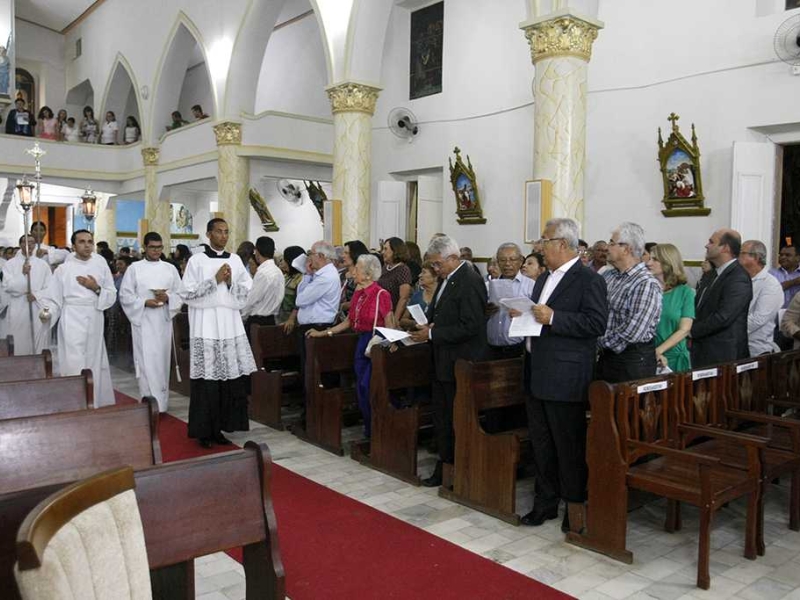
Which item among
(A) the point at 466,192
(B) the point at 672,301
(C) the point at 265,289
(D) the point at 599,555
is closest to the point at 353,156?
(A) the point at 466,192

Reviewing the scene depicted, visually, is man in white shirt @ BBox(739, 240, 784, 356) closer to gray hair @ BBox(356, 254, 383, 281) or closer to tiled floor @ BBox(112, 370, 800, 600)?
tiled floor @ BBox(112, 370, 800, 600)

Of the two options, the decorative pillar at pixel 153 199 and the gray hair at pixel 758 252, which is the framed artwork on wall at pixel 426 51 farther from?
the decorative pillar at pixel 153 199

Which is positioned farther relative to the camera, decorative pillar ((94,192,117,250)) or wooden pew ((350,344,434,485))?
decorative pillar ((94,192,117,250))

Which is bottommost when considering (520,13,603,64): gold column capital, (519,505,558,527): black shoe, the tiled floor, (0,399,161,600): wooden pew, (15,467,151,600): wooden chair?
the tiled floor

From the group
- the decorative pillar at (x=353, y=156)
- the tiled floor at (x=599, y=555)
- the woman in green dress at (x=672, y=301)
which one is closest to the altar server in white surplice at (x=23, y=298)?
the decorative pillar at (x=353, y=156)

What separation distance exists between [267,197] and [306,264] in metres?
10.1

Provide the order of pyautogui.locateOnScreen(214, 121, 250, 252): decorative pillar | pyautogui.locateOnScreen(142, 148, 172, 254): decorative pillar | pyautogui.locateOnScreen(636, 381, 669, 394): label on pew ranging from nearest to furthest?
pyautogui.locateOnScreen(636, 381, 669, 394): label on pew
pyautogui.locateOnScreen(214, 121, 250, 252): decorative pillar
pyautogui.locateOnScreen(142, 148, 172, 254): decorative pillar

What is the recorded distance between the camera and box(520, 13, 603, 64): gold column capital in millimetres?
7535

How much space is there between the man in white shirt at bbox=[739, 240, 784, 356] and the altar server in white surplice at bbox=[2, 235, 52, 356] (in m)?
7.13

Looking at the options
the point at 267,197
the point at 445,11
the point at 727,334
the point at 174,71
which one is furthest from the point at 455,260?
the point at 174,71

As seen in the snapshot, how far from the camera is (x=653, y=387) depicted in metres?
3.66

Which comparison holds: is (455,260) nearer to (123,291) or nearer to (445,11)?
(123,291)

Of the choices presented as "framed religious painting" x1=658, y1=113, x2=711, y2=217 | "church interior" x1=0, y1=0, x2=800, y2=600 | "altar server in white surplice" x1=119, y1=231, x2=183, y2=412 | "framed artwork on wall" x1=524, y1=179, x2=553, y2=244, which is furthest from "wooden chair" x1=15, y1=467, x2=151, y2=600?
"framed religious painting" x1=658, y1=113, x2=711, y2=217

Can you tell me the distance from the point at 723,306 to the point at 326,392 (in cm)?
289
